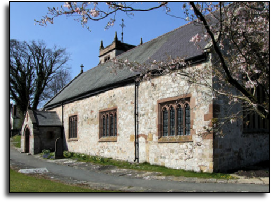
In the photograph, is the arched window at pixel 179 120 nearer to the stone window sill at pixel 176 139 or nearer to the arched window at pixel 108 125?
the stone window sill at pixel 176 139

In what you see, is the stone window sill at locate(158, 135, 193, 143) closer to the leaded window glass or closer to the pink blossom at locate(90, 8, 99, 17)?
the leaded window glass

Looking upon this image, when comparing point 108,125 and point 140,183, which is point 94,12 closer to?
point 140,183

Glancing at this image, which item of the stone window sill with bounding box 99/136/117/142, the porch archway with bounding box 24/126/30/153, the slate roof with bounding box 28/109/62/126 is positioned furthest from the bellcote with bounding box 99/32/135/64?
the stone window sill with bounding box 99/136/117/142

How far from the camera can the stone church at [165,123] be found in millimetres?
12164

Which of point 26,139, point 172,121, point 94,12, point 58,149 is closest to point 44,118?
point 26,139

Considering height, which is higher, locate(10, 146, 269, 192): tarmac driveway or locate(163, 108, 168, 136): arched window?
locate(163, 108, 168, 136): arched window

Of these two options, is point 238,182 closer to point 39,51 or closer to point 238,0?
point 238,0

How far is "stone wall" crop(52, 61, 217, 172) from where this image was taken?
12195mm

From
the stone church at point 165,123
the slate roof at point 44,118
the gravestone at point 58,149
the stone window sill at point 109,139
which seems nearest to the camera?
the stone church at point 165,123

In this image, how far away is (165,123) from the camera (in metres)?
14.4

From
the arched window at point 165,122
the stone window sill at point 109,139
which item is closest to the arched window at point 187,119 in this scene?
the arched window at point 165,122

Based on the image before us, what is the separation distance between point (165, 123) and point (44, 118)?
617 inches

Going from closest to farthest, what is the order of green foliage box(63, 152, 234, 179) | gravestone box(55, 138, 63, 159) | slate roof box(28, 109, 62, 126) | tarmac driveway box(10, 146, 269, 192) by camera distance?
1. tarmac driveway box(10, 146, 269, 192)
2. green foliage box(63, 152, 234, 179)
3. gravestone box(55, 138, 63, 159)
4. slate roof box(28, 109, 62, 126)

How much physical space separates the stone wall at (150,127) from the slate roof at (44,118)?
505cm
